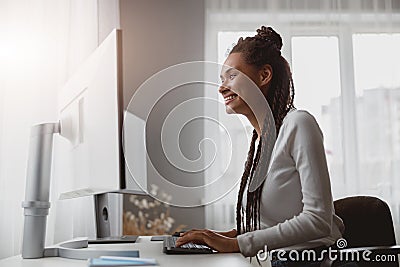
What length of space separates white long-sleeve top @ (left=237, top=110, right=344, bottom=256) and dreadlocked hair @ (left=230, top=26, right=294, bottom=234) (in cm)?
11

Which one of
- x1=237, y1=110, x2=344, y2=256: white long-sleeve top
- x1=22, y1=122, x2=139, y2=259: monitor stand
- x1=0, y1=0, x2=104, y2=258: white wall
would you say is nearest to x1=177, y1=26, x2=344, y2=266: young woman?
x1=237, y1=110, x2=344, y2=256: white long-sleeve top

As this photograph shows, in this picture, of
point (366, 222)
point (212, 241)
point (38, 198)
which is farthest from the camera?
point (366, 222)

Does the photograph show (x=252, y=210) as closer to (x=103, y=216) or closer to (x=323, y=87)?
(x=103, y=216)

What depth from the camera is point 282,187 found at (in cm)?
133

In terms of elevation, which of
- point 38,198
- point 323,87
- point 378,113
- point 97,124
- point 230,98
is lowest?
point 38,198

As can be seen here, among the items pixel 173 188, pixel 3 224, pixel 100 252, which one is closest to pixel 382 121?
pixel 173 188

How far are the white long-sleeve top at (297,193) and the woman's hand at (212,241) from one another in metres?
0.07

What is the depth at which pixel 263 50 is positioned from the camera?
1.62m

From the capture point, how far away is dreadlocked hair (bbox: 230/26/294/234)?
150 cm

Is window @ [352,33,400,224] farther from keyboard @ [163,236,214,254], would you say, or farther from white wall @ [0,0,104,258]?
keyboard @ [163,236,214,254]

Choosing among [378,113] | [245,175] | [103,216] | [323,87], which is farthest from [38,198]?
[378,113]

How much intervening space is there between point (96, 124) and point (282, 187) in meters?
0.58

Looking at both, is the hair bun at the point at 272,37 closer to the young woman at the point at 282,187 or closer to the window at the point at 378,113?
the young woman at the point at 282,187

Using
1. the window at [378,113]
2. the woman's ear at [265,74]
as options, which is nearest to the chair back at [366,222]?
the woman's ear at [265,74]
